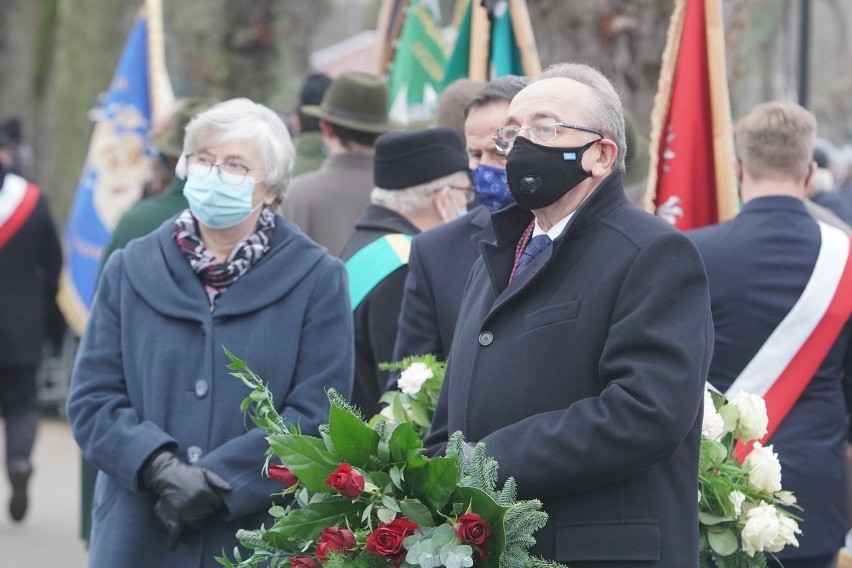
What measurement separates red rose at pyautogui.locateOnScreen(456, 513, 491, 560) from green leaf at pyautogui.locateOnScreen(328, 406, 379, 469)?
Answer: 28 centimetres

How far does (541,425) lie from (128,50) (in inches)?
271

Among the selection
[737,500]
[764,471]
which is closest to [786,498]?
[764,471]

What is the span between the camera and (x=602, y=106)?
3.29m

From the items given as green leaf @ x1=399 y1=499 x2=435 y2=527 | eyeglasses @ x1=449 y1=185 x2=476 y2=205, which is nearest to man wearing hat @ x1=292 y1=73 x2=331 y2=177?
eyeglasses @ x1=449 y1=185 x2=476 y2=205

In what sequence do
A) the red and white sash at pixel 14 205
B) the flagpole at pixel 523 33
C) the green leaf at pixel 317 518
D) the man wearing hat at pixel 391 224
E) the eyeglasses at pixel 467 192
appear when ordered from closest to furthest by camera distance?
the green leaf at pixel 317 518 < the man wearing hat at pixel 391 224 < the eyeglasses at pixel 467 192 < the flagpole at pixel 523 33 < the red and white sash at pixel 14 205

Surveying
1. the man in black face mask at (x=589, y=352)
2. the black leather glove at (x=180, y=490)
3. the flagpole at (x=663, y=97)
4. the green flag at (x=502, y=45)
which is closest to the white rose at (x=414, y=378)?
the black leather glove at (x=180, y=490)

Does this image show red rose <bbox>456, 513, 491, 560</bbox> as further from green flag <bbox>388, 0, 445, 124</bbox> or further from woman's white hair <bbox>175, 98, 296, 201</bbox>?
green flag <bbox>388, 0, 445, 124</bbox>

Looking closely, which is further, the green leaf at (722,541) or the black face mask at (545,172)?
the green leaf at (722,541)

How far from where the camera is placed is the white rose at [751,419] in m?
3.93

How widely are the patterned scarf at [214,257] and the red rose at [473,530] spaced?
1447mm

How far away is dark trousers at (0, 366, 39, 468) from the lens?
8344 millimetres

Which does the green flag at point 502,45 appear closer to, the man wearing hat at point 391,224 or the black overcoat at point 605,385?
the man wearing hat at point 391,224

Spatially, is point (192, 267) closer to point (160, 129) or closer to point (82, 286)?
point (160, 129)

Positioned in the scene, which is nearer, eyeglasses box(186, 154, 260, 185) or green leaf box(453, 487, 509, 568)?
green leaf box(453, 487, 509, 568)
